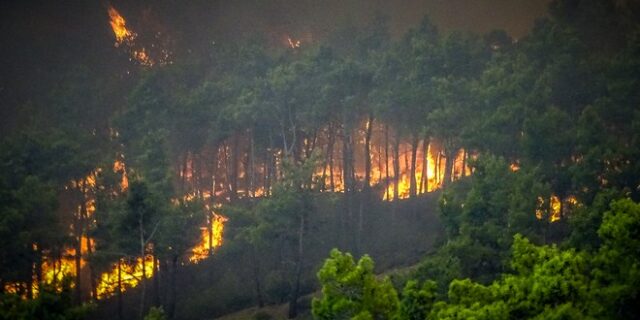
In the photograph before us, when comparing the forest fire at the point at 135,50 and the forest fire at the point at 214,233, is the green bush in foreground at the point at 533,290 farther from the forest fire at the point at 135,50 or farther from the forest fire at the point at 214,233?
the forest fire at the point at 135,50

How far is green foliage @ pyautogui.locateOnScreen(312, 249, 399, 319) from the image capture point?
16344 millimetres

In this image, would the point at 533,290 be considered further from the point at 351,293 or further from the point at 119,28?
the point at 119,28

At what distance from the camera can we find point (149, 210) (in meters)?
30.6

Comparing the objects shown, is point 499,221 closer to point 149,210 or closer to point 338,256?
point 338,256

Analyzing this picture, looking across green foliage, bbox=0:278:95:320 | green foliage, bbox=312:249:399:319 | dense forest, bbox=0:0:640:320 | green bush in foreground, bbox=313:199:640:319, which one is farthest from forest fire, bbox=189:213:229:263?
green bush in foreground, bbox=313:199:640:319

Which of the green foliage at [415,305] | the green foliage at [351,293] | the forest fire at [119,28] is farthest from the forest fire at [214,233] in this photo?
the green foliage at [415,305]

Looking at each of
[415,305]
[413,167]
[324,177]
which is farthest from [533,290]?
[413,167]

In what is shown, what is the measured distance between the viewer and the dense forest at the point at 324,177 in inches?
671

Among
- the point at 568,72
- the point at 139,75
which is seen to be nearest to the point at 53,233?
the point at 139,75

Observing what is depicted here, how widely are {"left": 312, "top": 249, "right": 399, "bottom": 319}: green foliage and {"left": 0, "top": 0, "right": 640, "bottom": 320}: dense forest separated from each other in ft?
0.21

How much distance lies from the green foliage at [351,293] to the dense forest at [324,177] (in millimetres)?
63

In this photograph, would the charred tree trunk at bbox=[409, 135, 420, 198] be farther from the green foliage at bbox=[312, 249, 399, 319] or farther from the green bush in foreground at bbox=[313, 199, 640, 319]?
the green foliage at bbox=[312, 249, 399, 319]

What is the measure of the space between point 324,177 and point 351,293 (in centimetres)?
2952

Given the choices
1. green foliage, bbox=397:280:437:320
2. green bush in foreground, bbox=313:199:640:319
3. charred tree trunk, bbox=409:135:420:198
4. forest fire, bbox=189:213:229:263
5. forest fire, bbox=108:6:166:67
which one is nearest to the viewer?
green bush in foreground, bbox=313:199:640:319
